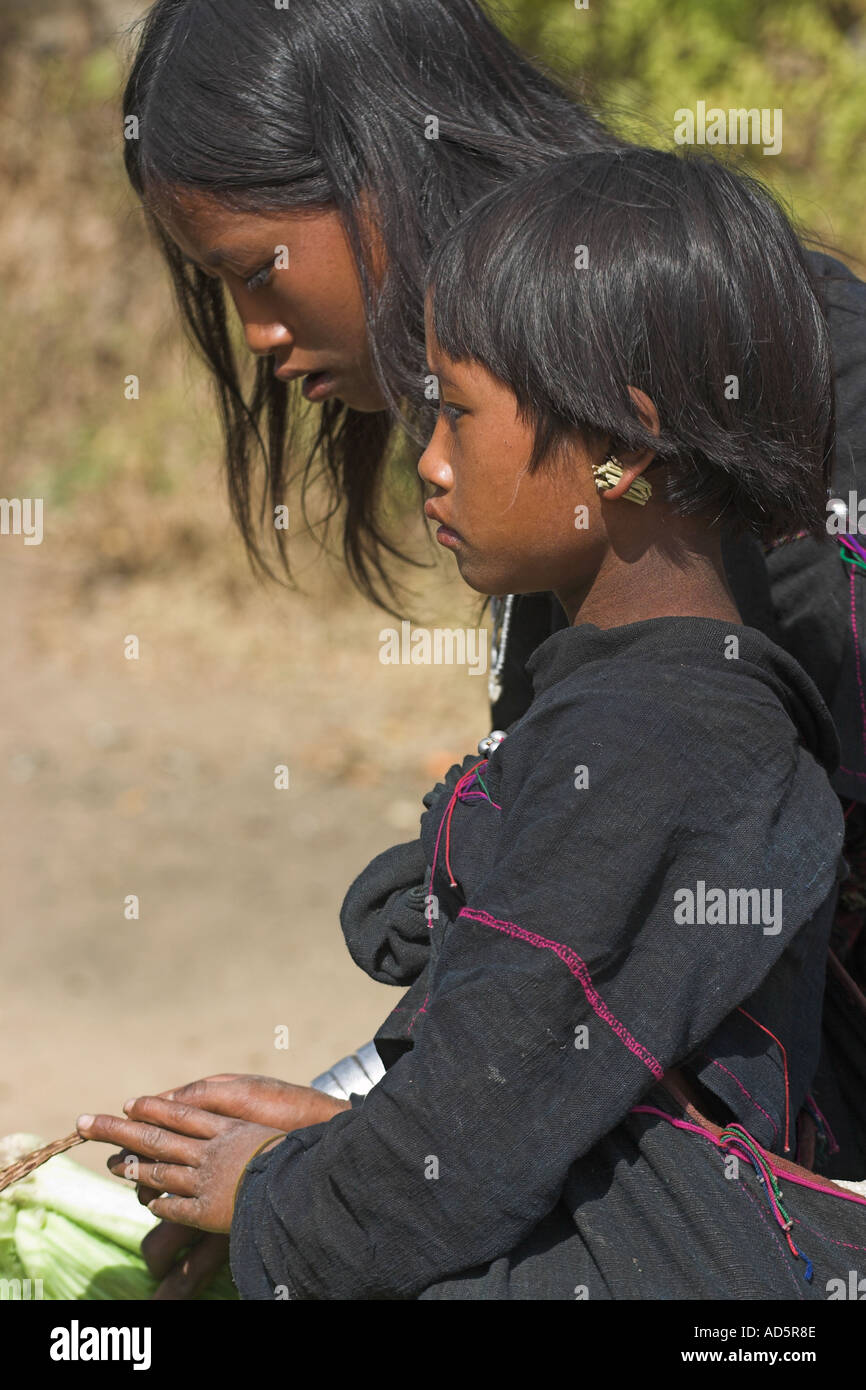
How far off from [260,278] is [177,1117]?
1.14m

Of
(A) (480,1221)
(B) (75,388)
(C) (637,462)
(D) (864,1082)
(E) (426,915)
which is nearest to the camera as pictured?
(A) (480,1221)

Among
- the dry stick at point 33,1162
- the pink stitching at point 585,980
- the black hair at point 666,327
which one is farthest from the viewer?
Result: the dry stick at point 33,1162

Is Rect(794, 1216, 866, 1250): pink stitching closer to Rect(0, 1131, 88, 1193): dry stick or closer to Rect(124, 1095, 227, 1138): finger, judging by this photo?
Rect(124, 1095, 227, 1138): finger

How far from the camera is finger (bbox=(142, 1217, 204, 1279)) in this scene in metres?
1.86

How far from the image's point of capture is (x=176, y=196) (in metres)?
2.07

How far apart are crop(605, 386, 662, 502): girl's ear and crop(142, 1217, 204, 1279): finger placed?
1.06m

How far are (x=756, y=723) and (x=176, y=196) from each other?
45.5 inches

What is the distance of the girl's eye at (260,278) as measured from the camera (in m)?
2.07

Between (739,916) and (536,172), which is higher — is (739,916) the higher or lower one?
the lower one

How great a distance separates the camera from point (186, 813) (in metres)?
4.83

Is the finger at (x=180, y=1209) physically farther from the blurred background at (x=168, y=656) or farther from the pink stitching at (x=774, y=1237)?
the blurred background at (x=168, y=656)

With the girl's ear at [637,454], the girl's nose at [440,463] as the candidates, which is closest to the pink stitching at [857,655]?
the girl's ear at [637,454]
